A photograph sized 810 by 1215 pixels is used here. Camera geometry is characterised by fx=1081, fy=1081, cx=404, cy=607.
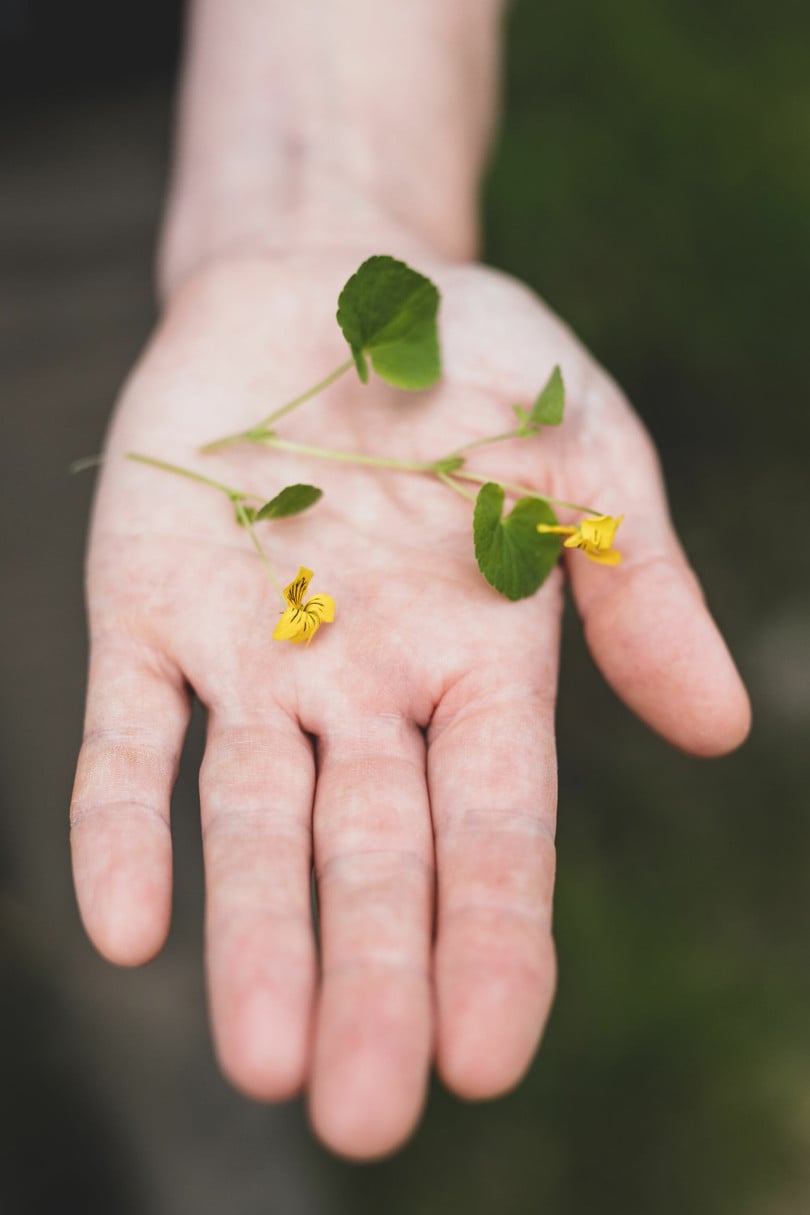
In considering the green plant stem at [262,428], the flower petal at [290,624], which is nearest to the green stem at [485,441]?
the green plant stem at [262,428]

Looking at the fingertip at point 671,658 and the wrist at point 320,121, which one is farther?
the wrist at point 320,121

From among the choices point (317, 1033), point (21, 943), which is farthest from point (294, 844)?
point (21, 943)

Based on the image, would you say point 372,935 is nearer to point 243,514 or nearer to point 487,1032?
point 487,1032

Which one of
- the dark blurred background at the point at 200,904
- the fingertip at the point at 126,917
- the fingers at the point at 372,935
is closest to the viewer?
the fingers at the point at 372,935

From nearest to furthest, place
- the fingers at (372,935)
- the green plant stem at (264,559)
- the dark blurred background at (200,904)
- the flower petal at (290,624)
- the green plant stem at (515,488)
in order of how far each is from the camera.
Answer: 1. the fingers at (372,935)
2. the flower petal at (290,624)
3. the green plant stem at (264,559)
4. the green plant stem at (515,488)
5. the dark blurred background at (200,904)

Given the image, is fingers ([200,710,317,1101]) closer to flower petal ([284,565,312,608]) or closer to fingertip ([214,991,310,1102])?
fingertip ([214,991,310,1102])

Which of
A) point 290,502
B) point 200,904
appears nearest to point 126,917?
point 290,502

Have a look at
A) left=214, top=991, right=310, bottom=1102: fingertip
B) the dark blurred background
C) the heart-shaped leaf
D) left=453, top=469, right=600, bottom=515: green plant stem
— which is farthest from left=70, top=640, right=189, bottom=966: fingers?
the dark blurred background

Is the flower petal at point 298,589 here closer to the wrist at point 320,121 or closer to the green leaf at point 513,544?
the green leaf at point 513,544
